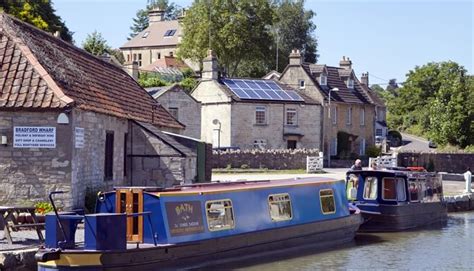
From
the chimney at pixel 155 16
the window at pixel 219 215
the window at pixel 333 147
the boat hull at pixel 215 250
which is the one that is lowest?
the boat hull at pixel 215 250

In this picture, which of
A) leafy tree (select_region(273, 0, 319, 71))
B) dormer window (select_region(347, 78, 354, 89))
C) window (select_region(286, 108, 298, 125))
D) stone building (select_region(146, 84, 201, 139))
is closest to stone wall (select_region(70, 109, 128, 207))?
stone building (select_region(146, 84, 201, 139))

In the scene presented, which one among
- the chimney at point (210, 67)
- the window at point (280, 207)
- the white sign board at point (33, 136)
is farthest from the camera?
the chimney at point (210, 67)

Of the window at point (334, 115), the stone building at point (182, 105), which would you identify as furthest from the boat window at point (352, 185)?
the window at point (334, 115)

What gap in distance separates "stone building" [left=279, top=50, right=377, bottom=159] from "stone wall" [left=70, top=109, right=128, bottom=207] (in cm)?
3384

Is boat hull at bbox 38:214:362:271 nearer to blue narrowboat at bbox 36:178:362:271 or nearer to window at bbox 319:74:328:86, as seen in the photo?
blue narrowboat at bbox 36:178:362:271

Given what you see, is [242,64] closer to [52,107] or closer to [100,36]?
[100,36]

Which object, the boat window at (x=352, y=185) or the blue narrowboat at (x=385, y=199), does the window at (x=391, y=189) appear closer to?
the blue narrowboat at (x=385, y=199)

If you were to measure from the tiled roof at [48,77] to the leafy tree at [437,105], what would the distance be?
146 ft

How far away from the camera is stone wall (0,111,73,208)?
18906mm

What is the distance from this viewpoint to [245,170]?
46.6 meters

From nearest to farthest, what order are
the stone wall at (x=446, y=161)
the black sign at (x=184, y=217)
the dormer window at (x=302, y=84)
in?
the black sign at (x=184, y=217) < the stone wall at (x=446, y=161) < the dormer window at (x=302, y=84)

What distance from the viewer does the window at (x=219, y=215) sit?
18.0 meters

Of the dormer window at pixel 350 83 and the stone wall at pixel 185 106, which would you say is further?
the dormer window at pixel 350 83

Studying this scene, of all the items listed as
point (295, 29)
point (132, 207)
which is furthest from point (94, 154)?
point (295, 29)
